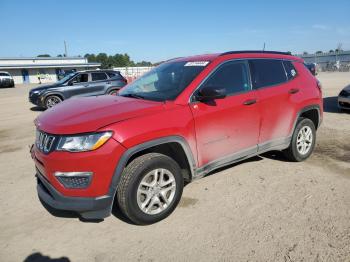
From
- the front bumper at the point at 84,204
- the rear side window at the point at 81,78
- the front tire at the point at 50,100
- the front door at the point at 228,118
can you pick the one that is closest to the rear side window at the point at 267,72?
the front door at the point at 228,118

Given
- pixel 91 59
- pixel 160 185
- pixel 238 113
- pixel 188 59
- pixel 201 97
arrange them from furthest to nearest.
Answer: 1. pixel 91 59
2. pixel 188 59
3. pixel 238 113
4. pixel 201 97
5. pixel 160 185

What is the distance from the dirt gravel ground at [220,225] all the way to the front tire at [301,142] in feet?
0.79

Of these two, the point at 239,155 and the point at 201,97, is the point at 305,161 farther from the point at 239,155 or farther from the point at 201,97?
the point at 201,97

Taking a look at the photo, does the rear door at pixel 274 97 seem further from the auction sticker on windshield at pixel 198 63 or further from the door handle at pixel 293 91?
the auction sticker on windshield at pixel 198 63

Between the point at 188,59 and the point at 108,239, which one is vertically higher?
the point at 188,59

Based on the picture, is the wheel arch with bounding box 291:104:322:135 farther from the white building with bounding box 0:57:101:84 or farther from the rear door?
the white building with bounding box 0:57:101:84

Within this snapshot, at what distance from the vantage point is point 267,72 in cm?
464

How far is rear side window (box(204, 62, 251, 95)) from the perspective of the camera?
3994 mm

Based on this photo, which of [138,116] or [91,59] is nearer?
[138,116]

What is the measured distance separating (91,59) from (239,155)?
4344 inches

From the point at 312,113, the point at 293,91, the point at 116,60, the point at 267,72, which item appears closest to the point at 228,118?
the point at 267,72

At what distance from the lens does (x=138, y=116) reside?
329 cm

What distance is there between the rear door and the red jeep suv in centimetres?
2

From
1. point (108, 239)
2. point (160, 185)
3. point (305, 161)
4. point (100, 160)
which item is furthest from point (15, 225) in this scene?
point (305, 161)
